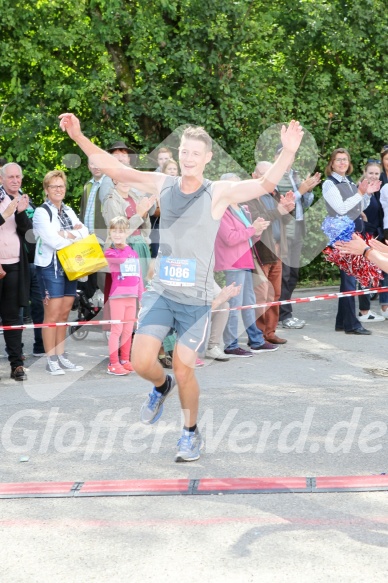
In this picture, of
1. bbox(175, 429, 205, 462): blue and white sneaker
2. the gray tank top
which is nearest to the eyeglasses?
the gray tank top

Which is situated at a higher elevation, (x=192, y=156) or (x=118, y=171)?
(x=192, y=156)

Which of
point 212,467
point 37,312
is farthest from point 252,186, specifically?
point 37,312

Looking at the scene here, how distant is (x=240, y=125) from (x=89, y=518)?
1039cm

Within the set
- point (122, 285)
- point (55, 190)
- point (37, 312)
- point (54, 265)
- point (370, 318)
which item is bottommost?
point (370, 318)

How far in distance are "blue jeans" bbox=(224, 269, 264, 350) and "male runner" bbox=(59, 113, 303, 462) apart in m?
3.41

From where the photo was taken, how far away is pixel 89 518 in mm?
5387

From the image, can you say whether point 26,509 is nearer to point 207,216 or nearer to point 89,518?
point 89,518

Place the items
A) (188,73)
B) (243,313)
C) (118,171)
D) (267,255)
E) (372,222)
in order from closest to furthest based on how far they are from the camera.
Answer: (118,171) → (243,313) → (267,255) → (372,222) → (188,73)

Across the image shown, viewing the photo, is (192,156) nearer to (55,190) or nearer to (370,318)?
(55,190)

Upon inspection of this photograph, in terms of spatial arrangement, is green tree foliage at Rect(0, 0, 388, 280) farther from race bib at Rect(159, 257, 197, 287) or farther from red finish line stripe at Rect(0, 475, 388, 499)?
red finish line stripe at Rect(0, 475, 388, 499)

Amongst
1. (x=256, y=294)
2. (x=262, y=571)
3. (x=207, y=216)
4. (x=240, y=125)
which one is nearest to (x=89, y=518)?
(x=262, y=571)

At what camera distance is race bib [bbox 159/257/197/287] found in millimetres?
6367

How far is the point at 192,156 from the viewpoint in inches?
250

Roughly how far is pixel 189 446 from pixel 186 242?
1346mm
